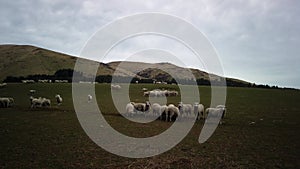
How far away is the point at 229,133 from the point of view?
1827 centimetres

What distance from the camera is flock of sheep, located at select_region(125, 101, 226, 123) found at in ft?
77.6

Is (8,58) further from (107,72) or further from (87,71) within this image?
(107,72)

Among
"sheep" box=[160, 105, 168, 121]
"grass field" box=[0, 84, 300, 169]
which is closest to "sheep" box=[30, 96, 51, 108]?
"grass field" box=[0, 84, 300, 169]

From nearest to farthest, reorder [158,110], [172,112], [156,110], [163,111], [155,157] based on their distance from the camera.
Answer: [155,157]
[172,112]
[163,111]
[158,110]
[156,110]

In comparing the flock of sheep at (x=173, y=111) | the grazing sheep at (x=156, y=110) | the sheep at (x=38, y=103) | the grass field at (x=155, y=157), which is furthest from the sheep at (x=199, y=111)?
the sheep at (x=38, y=103)

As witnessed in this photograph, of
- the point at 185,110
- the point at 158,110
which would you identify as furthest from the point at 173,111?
the point at 158,110

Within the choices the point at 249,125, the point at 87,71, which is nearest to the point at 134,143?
the point at 249,125

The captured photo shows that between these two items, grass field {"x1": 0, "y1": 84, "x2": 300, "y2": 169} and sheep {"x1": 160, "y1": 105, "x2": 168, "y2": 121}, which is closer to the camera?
grass field {"x1": 0, "y1": 84, "x2": 300, "y2": 169}

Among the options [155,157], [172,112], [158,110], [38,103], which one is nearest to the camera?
[155,157]

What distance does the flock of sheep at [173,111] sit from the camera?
23.6m

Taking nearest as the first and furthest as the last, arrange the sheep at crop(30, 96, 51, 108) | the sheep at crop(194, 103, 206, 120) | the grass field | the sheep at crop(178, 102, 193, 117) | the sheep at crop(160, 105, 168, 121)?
the grass field → the sheep at crop(160, 105, 168, 121) → the sheep at crop(194, 103, 206, 120) → the sheep at crop(178, 102, 193, 117) → the sheep at crop(30, 96, 51, 108)

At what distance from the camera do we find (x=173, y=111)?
2377 cm

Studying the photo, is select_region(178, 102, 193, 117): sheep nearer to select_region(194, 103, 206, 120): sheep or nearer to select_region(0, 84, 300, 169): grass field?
select_region(194, 103, 206, 120): sheep

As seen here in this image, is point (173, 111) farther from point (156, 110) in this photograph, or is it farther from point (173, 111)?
point (156, 110)
